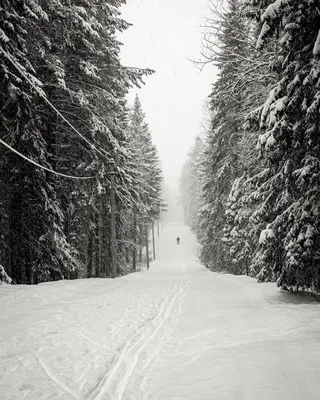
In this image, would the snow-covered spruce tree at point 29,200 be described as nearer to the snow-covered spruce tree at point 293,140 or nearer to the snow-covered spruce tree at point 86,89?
the snow-covered spruce tree at point 86,89

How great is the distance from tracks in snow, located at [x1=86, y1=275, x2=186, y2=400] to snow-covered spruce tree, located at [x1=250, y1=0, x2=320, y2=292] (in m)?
3.51

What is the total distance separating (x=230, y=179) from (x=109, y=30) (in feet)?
36.8

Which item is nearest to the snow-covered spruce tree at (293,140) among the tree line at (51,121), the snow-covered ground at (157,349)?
the snow-covered ground at (157,349)

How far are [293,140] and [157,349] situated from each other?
5727mm

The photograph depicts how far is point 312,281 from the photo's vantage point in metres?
7.04

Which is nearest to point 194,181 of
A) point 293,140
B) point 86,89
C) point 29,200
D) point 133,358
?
point 86,89

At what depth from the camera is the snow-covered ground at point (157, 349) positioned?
125 inches

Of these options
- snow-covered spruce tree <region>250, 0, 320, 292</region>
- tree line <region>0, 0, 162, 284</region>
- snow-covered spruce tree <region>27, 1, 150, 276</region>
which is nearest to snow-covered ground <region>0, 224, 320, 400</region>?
snow-covered spruce tree <region>250, 0, 320, 292</region>

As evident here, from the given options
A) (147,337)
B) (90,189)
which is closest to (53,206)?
(90,189)

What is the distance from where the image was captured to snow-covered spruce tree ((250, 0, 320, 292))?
17.9 ft

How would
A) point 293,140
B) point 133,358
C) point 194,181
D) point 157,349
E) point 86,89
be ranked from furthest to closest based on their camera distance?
point 194,181, point 86,89, point 293,140, point 157,349, point 133,358

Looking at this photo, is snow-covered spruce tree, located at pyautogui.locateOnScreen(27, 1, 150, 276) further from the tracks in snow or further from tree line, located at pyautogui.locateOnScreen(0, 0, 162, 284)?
the tracks in snow

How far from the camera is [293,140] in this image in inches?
255

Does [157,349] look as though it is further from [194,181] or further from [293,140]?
[194,181]
